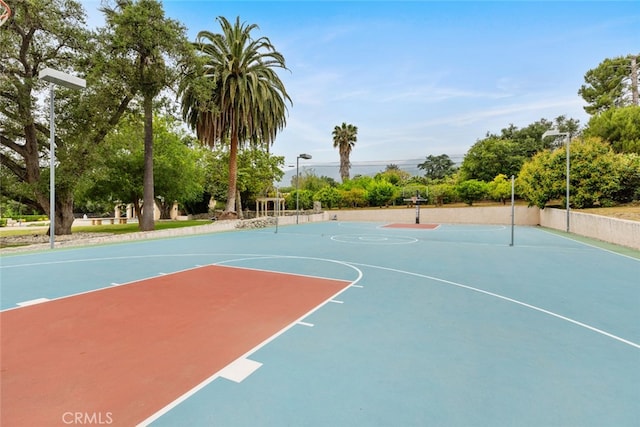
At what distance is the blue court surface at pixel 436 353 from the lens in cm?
227

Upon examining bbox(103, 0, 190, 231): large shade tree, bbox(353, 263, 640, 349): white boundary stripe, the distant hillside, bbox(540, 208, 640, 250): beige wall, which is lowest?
bbox(353, 263, 640, 349): white boundary stripe

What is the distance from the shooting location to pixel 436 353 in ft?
10.5

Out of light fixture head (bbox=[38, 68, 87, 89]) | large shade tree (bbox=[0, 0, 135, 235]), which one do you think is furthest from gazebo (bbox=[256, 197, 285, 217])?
light fixture head (bbox=[38, 68, 87, 89])

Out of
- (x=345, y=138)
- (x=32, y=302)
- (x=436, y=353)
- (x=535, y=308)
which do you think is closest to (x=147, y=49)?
(x=32, y=302)

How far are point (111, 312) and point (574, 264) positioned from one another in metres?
10.8

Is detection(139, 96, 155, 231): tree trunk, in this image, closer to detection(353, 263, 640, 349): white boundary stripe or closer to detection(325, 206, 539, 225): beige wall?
detection(353, 263, 640, 349): white boundary stripe

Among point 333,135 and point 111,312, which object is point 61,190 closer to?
point 111,312

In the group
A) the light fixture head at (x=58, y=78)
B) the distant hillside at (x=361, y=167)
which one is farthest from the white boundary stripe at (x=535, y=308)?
the distant hillside at (x=361, y=167)

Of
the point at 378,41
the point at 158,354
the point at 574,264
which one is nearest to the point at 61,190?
the point at 158,354

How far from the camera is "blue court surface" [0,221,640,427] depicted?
7.46 feet

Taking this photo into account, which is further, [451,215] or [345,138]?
[345,138]

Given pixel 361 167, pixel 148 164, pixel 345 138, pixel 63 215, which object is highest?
pixel 345 138

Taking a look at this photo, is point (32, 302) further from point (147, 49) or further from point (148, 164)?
point (147, 49)

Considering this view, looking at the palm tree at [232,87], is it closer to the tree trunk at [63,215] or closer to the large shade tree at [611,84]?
the tree trunk at [63,215]
